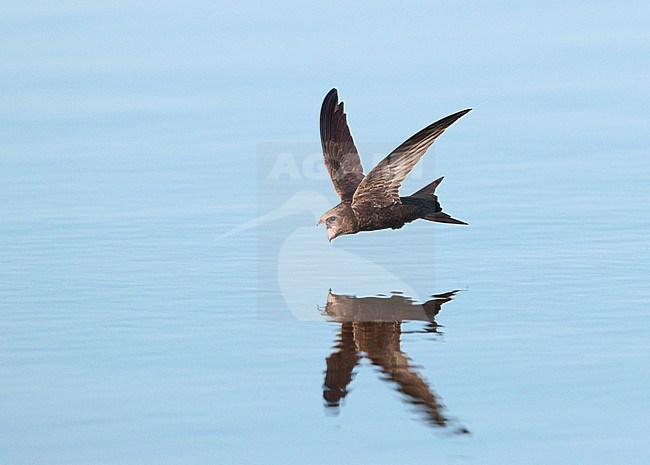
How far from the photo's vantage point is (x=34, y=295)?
1096cm

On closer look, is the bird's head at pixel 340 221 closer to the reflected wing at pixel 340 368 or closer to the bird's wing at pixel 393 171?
the bird's wing at pixel 393 171

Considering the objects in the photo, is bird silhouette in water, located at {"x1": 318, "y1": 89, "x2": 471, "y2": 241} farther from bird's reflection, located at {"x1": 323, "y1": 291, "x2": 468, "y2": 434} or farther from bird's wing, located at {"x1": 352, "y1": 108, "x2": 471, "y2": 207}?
bird's reflection, located at {"x1": 323, "y1": 291, "x2": 468, "y2": 434}

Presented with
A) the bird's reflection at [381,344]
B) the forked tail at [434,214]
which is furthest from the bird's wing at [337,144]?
the bird's reflection at [381,344]

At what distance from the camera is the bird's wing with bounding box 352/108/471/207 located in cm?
1052

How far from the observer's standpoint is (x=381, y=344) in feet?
31.8

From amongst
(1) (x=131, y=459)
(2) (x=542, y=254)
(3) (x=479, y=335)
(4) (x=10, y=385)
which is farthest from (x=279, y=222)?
(1) (x=131, y=459)

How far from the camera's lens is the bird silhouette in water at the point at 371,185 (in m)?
10.8

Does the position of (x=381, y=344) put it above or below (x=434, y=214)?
below

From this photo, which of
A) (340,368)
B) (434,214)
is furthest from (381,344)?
(434,214)

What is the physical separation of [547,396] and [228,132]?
337 inches

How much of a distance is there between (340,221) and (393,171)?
867mm

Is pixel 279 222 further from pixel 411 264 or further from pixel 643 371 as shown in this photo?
pixel 643 371

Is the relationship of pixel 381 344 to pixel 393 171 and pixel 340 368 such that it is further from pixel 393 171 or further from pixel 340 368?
pixel 393 171

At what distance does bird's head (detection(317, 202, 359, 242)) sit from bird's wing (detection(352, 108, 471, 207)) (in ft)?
0.58
